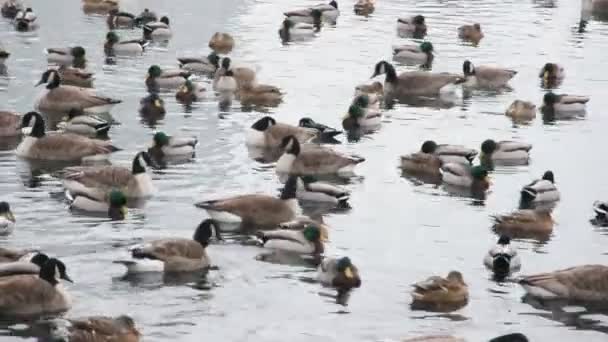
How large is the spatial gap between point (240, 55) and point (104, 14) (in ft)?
33.0

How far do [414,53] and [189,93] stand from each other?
32.3 feet

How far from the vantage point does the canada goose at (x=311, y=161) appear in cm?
2795

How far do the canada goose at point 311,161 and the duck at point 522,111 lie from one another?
7.60m

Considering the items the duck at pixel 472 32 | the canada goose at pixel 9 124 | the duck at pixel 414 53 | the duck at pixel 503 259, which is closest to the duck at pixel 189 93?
the canada goose at pixel 9 124

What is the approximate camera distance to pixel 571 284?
799 inches

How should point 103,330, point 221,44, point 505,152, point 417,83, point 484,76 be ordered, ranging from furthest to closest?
point 221,44, point 484,76, point 417,83, point 505,152, point 103,330

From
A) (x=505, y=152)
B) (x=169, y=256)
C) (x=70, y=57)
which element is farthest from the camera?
(x=70, y=57)

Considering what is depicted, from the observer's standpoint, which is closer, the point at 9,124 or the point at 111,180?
the point at 111,180

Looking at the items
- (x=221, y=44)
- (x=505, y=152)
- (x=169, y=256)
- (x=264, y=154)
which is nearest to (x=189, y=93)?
(x=264, y=154)

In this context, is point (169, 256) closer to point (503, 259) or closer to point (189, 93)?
point (503, 259)

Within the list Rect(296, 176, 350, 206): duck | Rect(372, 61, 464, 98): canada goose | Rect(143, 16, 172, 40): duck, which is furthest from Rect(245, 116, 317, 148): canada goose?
Rect(143, 16, 172, 40): duck

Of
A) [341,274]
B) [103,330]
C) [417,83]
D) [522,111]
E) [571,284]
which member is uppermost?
[103,330]

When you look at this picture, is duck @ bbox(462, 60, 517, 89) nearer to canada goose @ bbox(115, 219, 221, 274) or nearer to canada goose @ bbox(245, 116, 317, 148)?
canada goose @ bbox(245, 116, 317, 148)

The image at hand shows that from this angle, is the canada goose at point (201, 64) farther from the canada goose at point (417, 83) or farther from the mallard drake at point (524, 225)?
the mallard drake at point (524, 225)
